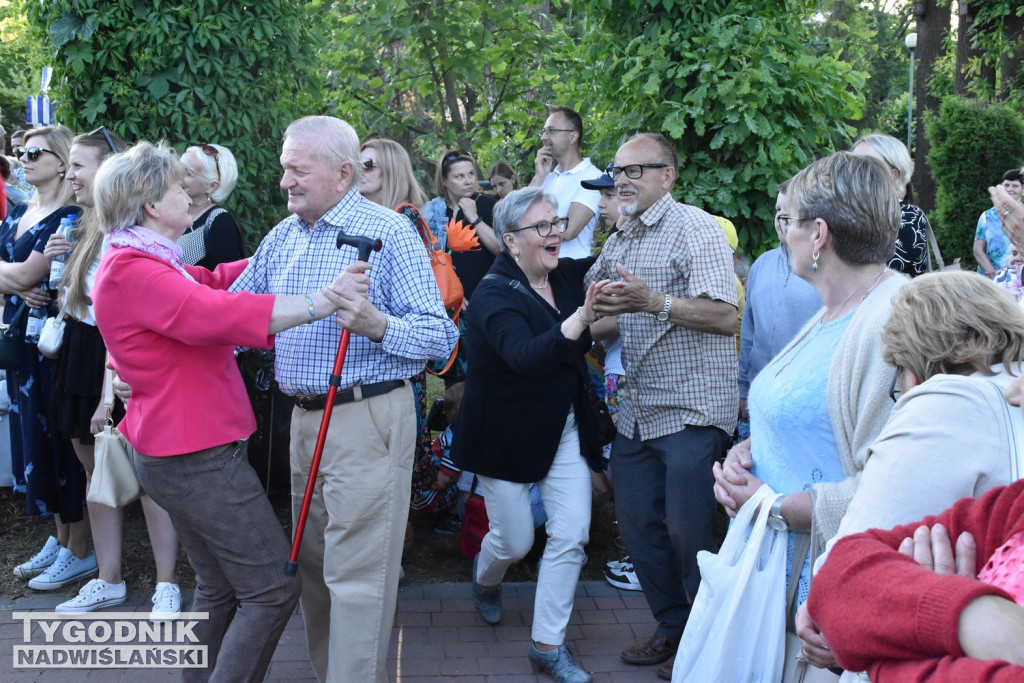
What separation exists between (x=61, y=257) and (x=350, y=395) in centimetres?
239

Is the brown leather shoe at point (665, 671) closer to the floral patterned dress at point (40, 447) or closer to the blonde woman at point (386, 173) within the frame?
the blonde woman at point (386, 173)

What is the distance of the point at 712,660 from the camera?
2.61 metres

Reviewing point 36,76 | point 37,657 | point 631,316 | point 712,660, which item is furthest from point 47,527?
point 36,76

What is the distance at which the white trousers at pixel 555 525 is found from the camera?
4.06 metres

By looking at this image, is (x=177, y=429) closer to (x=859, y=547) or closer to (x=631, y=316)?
(x=631, y=316)

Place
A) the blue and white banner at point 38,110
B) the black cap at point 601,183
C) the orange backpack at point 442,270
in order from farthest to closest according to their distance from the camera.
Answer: the blue and white banner at point 38,110
the orange backpack at point 442,270
the black cap at point 601,183

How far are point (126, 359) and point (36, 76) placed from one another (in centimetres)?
1325

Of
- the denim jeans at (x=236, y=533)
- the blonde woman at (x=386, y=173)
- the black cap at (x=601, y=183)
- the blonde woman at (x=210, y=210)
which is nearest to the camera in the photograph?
the denim jeans at (x=236, y=533)

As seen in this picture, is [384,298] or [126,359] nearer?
[126,359]

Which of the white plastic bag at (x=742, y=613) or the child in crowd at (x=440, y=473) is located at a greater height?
the white plastic bag at (x=742, y=613)

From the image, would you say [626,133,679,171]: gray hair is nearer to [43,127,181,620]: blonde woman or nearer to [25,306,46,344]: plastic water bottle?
[43,127,181,620]: blonde woman

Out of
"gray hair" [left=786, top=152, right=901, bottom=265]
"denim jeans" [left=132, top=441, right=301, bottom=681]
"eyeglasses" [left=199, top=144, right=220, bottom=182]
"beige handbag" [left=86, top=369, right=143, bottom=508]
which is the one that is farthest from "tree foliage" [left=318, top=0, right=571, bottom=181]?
"gray hair" [left=786, top=152, right=901, bottom=265]

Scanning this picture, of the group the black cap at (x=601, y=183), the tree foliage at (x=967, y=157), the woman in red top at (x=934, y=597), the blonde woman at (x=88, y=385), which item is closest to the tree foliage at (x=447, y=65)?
the black cap at (x=601, y=183)

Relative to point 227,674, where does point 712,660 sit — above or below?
above
